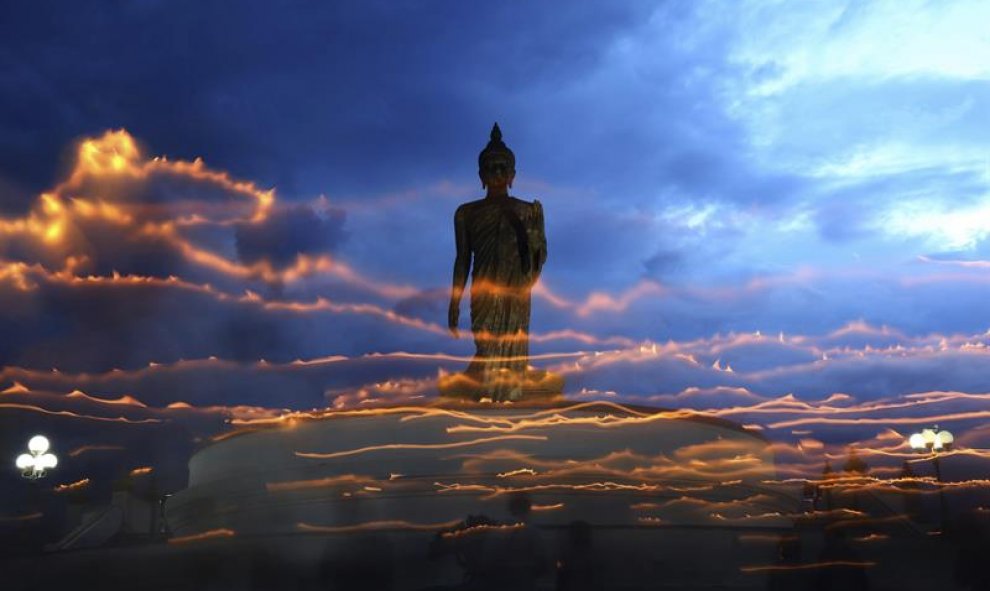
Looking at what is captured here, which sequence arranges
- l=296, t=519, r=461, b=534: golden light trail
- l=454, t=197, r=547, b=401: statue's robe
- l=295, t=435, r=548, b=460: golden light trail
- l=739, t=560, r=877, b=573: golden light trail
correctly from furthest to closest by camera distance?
l=454, t=197, r=547, b=401: statue's robe < l=295, t=435, r=548, b=460: golden light trail < l=296, t=519, r=461, b=534: golden light trail < l=739, t=560, r=877, b=573: golden light trail

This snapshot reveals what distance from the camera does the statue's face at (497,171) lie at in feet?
43.1

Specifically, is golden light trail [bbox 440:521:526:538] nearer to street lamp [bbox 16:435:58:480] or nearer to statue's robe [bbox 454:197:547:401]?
statue's robe [bbox 454:197:547:401]

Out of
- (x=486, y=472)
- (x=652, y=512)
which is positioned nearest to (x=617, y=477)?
(x=652, y=512)

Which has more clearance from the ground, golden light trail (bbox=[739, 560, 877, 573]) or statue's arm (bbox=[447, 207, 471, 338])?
statue's arm (bbox=[447, 207, 471, 338])

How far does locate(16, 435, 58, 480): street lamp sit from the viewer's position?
530 inches

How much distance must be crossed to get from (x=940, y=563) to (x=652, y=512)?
2738mm

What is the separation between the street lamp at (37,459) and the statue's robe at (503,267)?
6.72 m

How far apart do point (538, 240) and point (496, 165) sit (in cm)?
132

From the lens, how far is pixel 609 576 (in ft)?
27.0

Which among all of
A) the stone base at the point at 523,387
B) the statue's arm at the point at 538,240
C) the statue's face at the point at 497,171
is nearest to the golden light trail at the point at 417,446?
the stone base at the point at 523,387

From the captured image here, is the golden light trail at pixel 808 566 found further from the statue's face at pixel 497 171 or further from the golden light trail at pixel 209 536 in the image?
the statue's face at pixel 497 171

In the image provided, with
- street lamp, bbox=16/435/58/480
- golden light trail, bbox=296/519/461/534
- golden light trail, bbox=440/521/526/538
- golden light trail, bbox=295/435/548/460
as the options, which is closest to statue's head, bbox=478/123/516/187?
golden light trail, bbox=295/435/548/460

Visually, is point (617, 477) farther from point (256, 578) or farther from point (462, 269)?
point (462, 269)

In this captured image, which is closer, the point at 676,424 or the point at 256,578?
the point at 256,578
